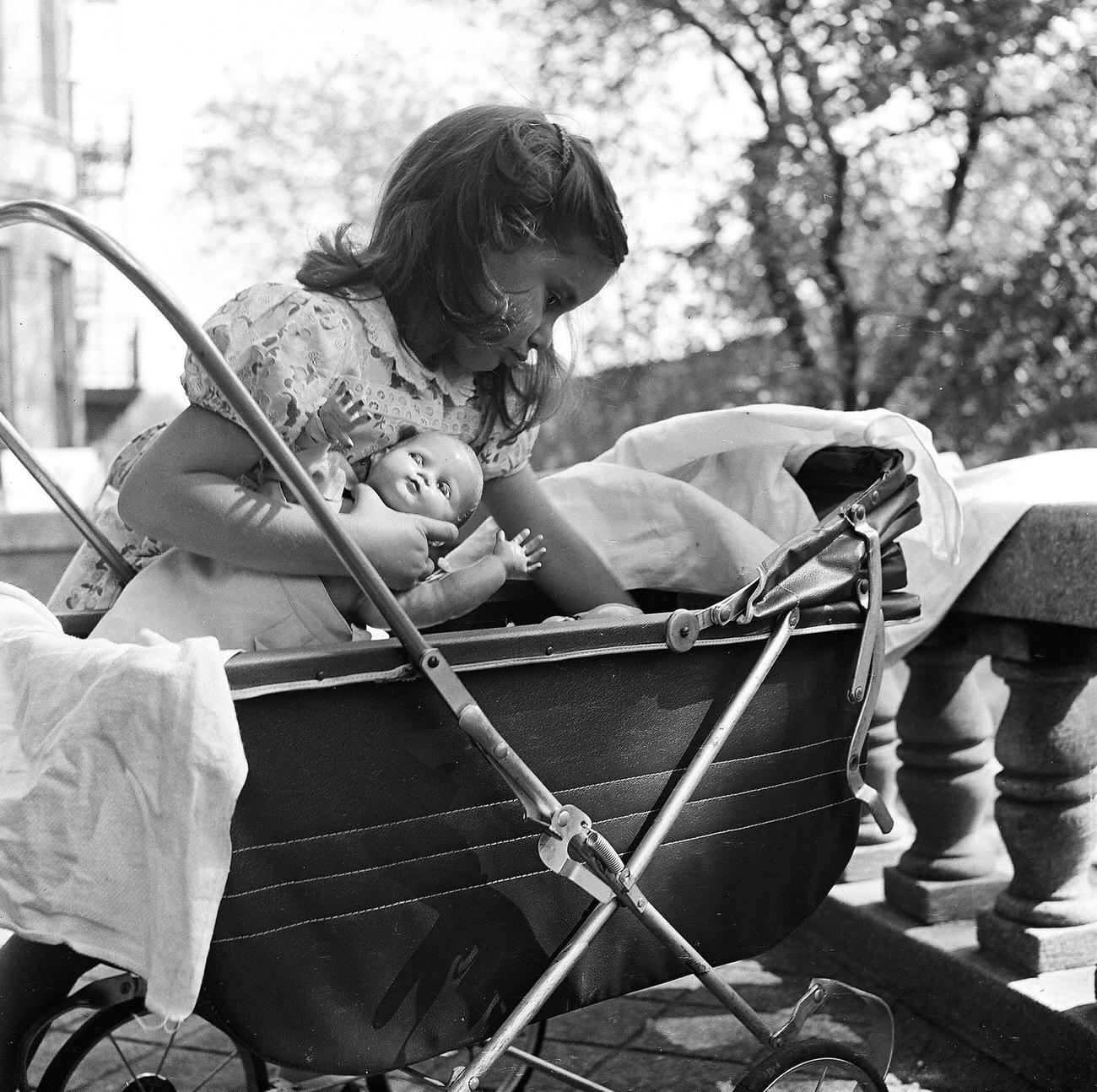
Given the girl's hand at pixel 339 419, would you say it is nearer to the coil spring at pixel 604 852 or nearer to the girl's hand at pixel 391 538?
the girl's hand at pixel 391 538

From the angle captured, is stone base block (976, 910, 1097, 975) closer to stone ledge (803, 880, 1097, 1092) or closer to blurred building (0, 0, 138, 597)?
stone ledge (803, 880, 1097, 1092)

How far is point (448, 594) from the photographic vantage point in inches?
63.8

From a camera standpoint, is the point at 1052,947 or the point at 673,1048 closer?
the point at 1052,947

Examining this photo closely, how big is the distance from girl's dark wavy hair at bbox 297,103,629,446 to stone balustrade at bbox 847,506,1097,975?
82 cm

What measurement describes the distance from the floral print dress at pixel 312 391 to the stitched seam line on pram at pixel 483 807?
0.49m

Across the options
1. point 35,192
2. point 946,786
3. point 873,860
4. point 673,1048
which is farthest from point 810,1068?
point 35,192

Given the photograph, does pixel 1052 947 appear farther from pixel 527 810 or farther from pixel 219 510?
pixel 219 510

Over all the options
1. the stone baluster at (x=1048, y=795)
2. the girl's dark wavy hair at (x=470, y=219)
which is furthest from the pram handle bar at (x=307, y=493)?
the stone baluster at (x=1048, y=795)

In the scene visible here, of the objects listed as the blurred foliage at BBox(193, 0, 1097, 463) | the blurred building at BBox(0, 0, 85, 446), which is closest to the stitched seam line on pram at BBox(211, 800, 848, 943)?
the blurred foliage at BBox(193, 0, 1097, 463)

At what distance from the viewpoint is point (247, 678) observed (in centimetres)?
114

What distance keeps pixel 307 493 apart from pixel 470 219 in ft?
2.10

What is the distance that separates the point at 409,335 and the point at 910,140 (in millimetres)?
7194

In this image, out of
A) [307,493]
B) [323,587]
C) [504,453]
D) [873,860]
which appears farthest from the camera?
[873,860]

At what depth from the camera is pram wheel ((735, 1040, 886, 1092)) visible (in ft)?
4.86
